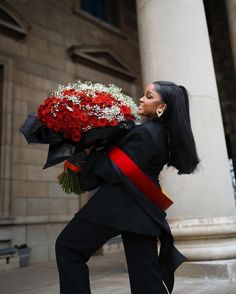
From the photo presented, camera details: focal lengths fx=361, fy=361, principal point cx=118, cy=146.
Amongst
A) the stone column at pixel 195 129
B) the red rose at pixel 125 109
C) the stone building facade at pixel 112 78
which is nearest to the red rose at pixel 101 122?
the red rose at pixel 125 109

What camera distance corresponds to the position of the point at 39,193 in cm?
802

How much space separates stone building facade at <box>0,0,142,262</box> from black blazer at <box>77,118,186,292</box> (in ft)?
18.7

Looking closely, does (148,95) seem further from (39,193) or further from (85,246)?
(39,193)

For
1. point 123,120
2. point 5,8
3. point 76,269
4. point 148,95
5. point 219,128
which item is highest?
point 5,8

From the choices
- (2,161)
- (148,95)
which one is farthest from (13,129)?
(148,95)

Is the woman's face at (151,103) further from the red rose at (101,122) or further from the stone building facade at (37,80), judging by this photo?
the stone building facade at (37,80)

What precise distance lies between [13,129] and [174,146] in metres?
6.28

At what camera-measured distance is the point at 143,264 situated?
195 centimetres

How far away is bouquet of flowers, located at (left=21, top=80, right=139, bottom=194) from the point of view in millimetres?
2010

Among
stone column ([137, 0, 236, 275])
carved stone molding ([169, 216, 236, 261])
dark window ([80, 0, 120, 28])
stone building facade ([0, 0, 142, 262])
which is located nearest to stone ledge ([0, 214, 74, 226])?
stone building facade ([0, 0, 142, 262])

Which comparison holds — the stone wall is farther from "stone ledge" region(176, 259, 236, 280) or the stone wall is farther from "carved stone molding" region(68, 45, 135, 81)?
"stone ledge" region(176, 259, 236, 280)

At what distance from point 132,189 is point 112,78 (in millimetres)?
9030

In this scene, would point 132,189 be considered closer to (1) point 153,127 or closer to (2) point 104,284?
(1) point 153,127

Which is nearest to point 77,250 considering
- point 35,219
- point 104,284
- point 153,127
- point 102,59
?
point 153,127
